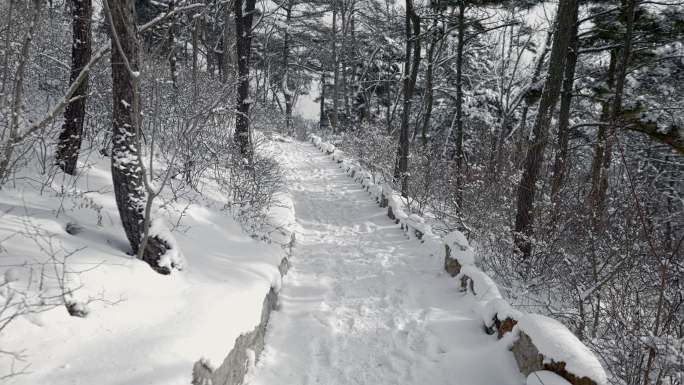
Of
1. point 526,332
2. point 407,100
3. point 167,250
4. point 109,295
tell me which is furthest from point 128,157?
point 407,100

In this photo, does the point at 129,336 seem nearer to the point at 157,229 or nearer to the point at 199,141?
the point at 157,229

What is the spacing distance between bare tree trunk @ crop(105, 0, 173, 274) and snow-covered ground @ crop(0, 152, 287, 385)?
0.61ft

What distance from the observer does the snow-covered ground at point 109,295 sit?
2180 mm

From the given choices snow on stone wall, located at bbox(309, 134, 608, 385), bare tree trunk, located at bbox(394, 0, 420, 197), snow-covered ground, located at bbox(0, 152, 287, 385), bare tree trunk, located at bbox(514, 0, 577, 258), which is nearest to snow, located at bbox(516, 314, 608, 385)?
snow on stone wall, located at bbox(309, 134, 608, 385)

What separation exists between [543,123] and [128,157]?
480 cm

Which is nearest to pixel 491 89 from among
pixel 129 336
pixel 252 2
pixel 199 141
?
pixel 252 2

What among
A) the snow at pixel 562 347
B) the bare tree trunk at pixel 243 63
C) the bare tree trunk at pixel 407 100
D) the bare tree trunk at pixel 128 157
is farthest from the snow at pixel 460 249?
the bare tree trunk at pixel 243 63

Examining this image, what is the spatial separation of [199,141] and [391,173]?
21.0 feet

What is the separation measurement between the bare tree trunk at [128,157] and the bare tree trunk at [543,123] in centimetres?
417

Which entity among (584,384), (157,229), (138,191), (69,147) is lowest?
(584,384)

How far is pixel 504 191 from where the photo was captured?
20.4 feet

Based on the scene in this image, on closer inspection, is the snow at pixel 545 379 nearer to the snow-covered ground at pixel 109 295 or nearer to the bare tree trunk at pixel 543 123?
the snow-covered ground at pixel 109 295

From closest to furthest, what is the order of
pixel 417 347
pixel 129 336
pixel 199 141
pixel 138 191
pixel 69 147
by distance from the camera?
pixel 129 336 < pixel 138 191 < pixel 417 347 < pixel 69 147 < pixel 199 141

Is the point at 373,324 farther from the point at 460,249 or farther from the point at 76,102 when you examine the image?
the point at 76,102
